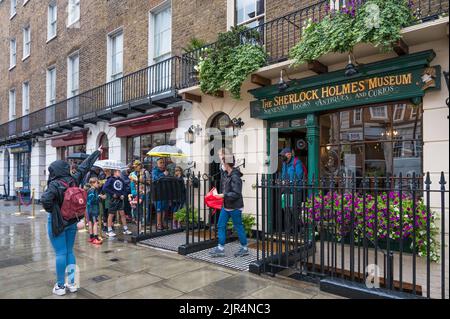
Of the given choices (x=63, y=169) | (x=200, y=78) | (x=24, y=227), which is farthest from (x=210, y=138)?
(x=24, y=227)

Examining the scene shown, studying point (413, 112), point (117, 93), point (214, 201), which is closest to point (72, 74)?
point (117, 93)

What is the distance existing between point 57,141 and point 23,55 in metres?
7.57

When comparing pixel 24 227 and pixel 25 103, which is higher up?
pixel 25 103

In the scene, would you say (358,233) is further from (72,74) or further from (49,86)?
(49,86)

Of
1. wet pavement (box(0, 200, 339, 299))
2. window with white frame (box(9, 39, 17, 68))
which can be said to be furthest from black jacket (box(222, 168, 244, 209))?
window with white frame (box(9, 39, 17, 68))

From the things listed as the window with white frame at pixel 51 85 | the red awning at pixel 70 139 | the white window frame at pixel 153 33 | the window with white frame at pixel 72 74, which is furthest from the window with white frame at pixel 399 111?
the window with white frame at pixel 51 85

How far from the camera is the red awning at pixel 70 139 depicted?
14.0 m

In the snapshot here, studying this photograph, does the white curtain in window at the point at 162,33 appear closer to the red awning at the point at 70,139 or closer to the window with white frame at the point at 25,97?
the red awning at the point at 70,139

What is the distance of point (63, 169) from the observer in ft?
14.2

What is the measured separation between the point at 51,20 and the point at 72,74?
4.00 m

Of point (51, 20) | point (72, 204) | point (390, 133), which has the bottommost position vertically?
point (72, 204)

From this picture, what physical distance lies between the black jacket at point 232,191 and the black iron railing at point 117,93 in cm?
396

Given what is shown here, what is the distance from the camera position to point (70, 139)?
14727 mm

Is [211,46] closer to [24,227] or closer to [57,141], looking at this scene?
[24,227]
